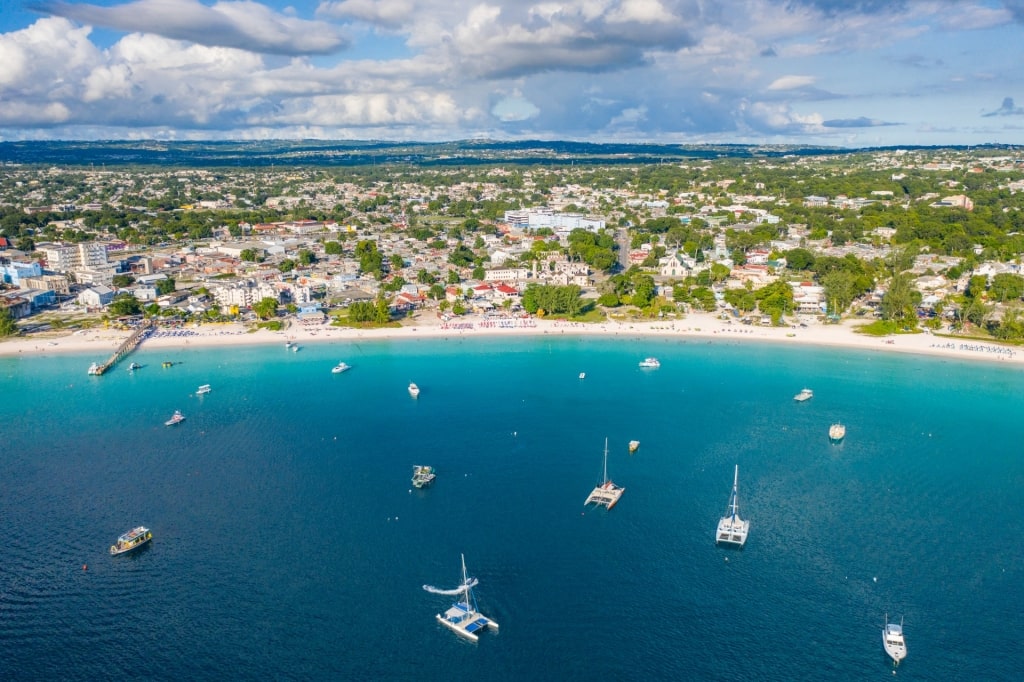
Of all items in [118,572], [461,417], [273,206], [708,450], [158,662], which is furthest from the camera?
[273,206]

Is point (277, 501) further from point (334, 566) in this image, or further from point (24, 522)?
point (24, 522)

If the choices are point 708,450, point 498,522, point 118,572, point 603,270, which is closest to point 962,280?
point 603,270

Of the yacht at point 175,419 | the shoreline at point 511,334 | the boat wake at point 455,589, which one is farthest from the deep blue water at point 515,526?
the shoreline at point 511,334

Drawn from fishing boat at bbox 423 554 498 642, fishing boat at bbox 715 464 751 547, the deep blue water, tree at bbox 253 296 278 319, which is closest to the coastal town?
tree at bbox 253 296 278 319

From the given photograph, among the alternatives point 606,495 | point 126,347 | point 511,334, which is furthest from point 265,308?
point 606,495

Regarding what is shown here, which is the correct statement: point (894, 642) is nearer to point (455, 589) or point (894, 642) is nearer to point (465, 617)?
point (465, 617)

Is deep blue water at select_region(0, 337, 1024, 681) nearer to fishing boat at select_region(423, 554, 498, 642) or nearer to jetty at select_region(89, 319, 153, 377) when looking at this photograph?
fishing boat at select_region(423, 554, 498, 642)
